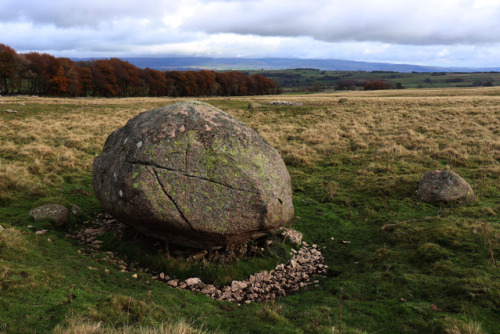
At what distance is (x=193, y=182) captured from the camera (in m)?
8.59

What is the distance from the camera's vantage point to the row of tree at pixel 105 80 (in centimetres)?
6762

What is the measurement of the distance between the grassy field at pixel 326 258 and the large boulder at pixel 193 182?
122 cm

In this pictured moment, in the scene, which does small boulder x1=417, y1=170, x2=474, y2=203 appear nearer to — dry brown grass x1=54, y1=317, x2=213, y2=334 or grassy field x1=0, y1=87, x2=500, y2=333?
grassy field x1=0, y1=87, x2=500, y2=333

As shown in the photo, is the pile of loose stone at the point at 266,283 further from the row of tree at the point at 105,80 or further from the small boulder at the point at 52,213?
the row of tree at the point at 105,80

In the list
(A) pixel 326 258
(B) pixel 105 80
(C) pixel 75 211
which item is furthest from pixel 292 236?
(B) pixel 105 80

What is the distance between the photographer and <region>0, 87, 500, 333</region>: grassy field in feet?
18.5

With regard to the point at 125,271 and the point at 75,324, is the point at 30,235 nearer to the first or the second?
the point at 125,271

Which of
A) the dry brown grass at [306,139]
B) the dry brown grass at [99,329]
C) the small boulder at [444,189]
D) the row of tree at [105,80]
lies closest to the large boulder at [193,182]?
the dry brown grass at [99,329]

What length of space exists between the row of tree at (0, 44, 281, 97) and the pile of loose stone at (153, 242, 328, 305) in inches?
3016

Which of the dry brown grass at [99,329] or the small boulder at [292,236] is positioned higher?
the dry brown grass at [99,329]

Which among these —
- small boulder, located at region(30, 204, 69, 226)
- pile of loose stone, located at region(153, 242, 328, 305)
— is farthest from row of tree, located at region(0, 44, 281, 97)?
pile of loose stone, located at region(153, 242, 328, 305)

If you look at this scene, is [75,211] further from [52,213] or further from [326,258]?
[326,258]

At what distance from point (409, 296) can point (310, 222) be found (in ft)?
17.1

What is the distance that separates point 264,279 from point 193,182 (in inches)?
132
